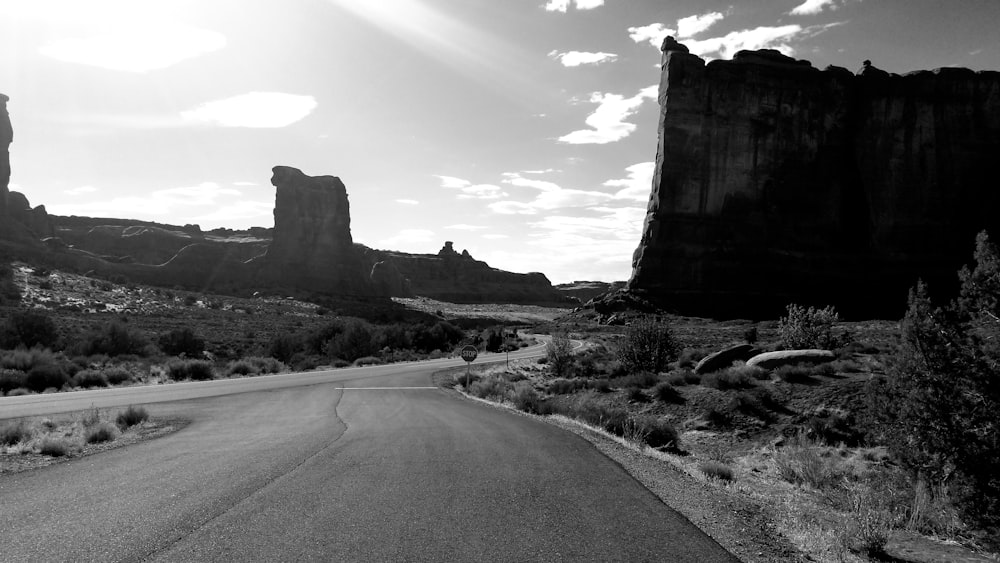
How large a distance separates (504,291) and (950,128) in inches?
4377

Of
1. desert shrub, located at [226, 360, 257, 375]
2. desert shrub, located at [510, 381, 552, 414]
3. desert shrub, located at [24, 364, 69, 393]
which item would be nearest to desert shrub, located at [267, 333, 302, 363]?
desert shrub, located at [226, 360, 257, 375]

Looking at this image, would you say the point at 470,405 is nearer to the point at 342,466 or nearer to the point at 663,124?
the point at 342,466

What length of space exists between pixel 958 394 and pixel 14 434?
1546 cm

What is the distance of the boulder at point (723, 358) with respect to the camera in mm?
24422

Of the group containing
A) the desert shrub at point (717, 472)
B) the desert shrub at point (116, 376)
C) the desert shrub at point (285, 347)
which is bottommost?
the desert shrub at point (285, 347)

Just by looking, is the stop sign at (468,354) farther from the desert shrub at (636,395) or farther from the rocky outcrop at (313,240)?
the rocky outcrop at (313,240)

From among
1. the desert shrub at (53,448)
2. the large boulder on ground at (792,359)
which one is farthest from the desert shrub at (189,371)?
the large boulder on ground at (792,359)

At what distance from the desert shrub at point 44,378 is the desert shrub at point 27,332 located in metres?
13.6

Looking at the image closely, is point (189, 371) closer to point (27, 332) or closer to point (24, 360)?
point (24, 360)

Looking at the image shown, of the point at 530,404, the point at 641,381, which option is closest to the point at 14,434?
the point at 530,404

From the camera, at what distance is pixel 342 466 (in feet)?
28.5

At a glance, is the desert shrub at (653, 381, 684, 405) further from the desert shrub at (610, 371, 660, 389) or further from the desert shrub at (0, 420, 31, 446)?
the desert shrub at (0, 420, 31, 446)

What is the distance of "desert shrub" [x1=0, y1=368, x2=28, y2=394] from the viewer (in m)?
23.5

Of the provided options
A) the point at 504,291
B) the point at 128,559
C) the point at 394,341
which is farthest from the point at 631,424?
the point at 504,291
